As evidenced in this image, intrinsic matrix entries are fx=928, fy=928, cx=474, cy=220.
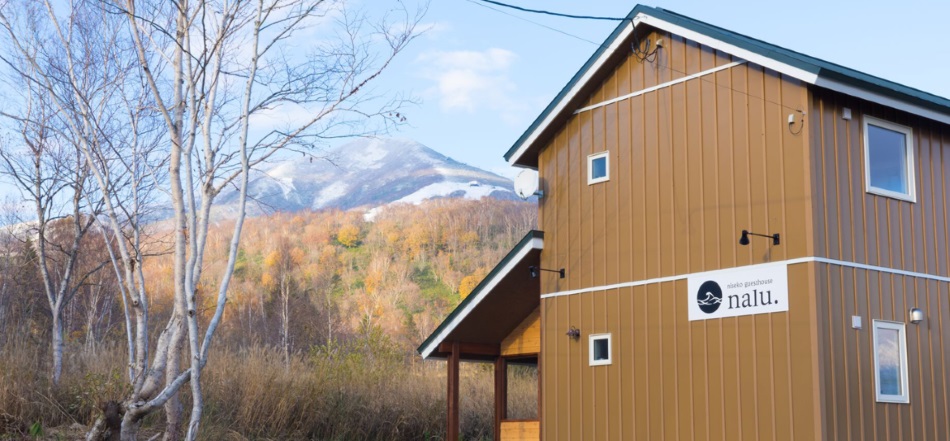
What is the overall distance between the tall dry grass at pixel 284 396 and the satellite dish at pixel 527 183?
6.51 meters

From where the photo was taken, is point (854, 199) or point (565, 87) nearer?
point (854, 199)

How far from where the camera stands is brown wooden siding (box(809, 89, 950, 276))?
10.3 metres

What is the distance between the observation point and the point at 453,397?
50.2 feet

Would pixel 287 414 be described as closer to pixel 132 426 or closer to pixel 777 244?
pixel 132 426

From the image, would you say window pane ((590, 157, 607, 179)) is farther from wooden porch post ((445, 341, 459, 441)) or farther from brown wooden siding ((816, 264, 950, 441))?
wooden porch post ((445, 341, 459, 441))

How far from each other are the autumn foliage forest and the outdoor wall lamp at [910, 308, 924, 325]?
10.2m

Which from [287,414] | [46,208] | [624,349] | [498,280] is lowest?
[287,414]

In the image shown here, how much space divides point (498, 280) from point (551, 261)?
3.24ft

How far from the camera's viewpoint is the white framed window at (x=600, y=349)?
41.0 ft

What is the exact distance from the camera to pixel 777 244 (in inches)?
411

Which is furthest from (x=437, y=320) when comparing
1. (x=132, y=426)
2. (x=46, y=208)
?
(x=132, y=426)

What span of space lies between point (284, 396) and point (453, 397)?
3.73 m

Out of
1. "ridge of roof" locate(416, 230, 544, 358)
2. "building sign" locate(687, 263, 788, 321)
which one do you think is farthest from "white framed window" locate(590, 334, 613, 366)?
"ridge of roof" locate(416, 230, 544, 358)

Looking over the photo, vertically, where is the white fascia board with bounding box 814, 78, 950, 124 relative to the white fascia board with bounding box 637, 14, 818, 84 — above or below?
below
